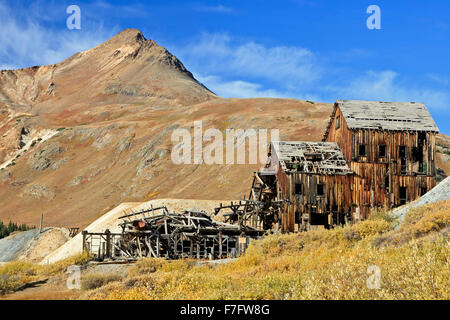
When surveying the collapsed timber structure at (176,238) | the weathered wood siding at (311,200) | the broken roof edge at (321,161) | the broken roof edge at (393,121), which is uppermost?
the broken roof edge at (393,121)

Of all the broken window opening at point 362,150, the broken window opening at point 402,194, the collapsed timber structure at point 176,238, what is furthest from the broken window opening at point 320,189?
the broken window opening at point 402,194

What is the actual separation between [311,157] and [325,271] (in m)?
24.4

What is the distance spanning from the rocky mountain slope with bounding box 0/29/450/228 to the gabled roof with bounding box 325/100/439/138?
62.4 feet

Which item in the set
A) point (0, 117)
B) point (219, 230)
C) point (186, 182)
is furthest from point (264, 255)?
point (0, 117)

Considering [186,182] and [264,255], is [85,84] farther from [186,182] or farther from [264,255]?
[264,255]

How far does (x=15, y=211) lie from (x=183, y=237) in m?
51.8

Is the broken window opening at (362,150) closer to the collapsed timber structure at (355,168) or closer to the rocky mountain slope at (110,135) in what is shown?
the collapsed timber structure at (355,168)

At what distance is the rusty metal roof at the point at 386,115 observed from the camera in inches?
1432

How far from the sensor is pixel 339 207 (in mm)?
33688

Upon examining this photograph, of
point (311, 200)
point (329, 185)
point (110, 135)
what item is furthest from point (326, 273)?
point (110, 135)

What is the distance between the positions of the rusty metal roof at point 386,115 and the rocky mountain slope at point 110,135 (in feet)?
62.4

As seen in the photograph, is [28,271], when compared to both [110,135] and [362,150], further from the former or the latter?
[110,135]

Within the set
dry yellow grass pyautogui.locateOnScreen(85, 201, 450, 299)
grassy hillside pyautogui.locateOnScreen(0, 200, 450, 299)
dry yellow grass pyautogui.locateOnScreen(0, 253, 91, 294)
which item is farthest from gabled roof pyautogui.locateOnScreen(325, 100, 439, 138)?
dry yellow grass pyautogui.locateOnScreen(0, 253, 91, 294)

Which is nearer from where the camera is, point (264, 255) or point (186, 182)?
point (264, 255)
